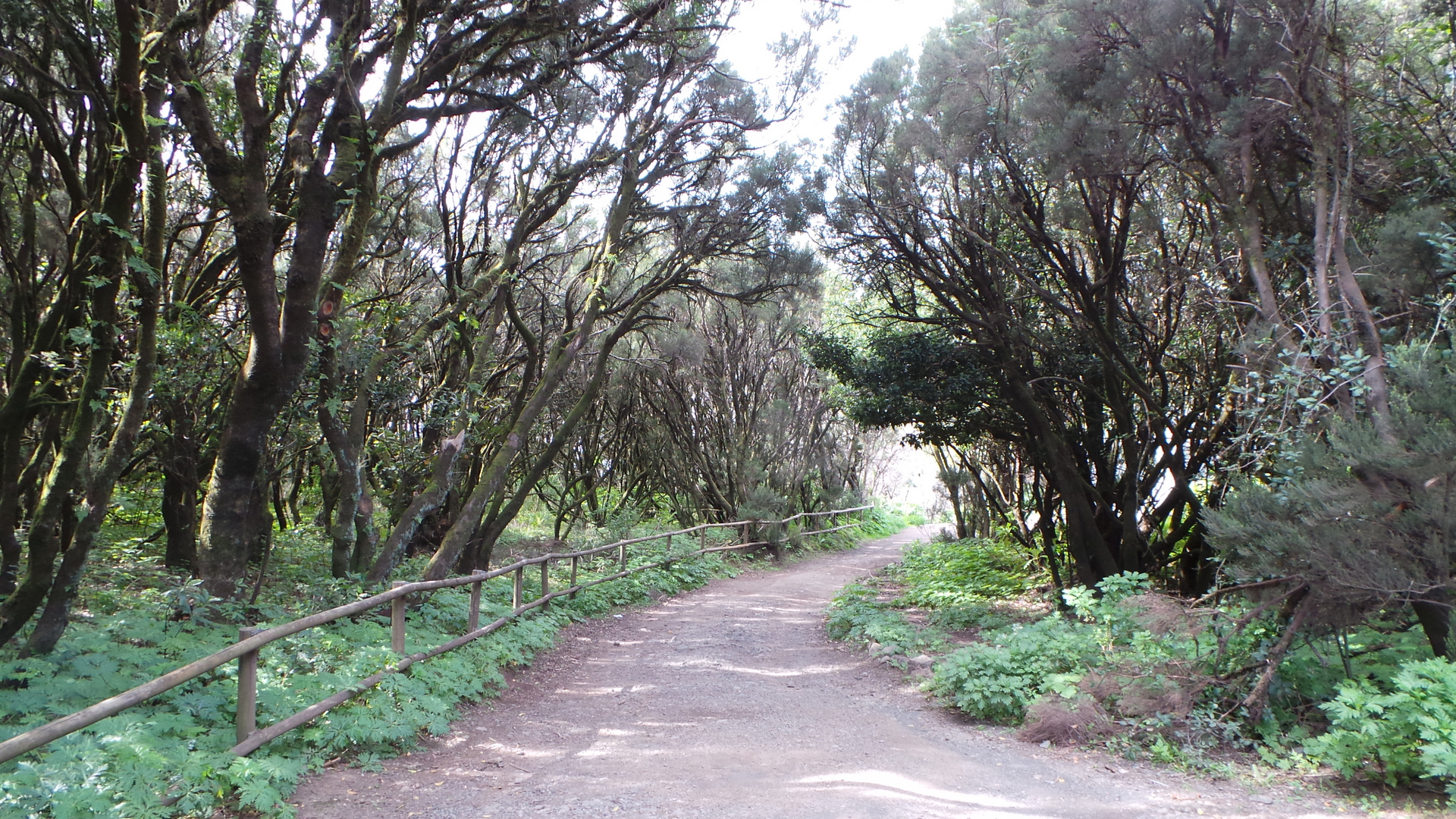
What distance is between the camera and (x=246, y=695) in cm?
418

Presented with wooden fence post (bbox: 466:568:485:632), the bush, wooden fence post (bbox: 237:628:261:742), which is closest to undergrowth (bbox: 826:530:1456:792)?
the bush

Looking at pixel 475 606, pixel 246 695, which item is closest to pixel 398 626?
pixel 475 606

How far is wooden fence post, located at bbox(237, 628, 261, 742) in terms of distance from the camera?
4.16 metres

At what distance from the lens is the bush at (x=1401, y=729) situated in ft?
12.5

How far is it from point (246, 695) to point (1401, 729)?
6.04 m

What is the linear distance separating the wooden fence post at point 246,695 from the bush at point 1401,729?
5.79m

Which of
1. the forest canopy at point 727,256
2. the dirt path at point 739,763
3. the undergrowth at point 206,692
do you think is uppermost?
the forest canopy at point 727,256

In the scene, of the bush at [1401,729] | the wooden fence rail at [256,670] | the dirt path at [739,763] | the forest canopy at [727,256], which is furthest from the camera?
Result: the forest canopy at [727,256]

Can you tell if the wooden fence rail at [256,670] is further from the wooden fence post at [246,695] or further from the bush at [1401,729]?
the bush at [1401,729]

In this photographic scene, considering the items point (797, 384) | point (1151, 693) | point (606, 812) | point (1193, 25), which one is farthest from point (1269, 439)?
point (797, 384)

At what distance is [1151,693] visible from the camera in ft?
17.4

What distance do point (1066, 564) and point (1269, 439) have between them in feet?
23.0

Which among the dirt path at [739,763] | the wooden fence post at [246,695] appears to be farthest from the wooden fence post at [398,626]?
the wooden fence post at [246,695]

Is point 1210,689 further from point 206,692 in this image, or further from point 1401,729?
point 206,692
